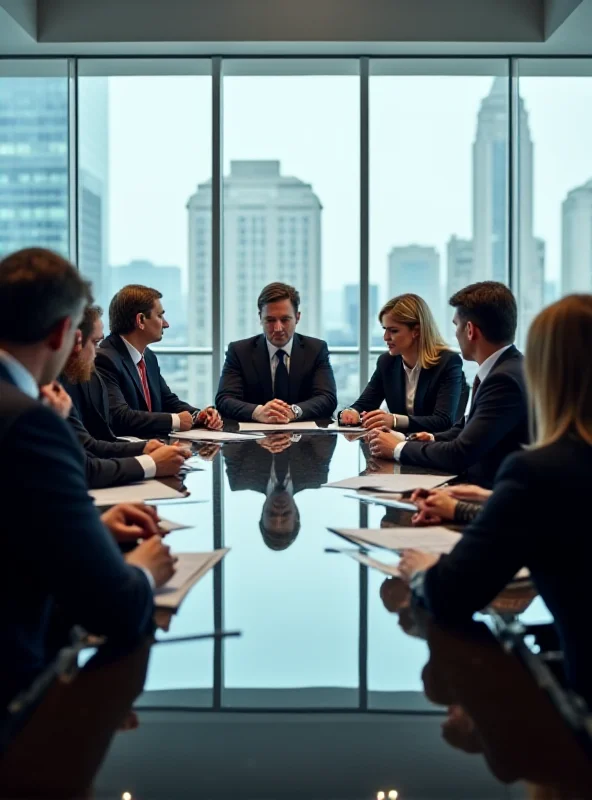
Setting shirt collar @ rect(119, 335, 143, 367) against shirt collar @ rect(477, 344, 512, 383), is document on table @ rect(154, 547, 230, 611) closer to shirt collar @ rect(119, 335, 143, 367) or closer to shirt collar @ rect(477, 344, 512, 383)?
shirt collar @ rect(477, 344, 512, 383)

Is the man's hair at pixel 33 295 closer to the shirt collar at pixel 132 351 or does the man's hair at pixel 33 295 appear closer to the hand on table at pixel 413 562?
the hand on table at pixel 413 562

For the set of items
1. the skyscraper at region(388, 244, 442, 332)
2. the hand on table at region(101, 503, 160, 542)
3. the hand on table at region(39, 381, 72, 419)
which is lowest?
the hand on table at region(101, 503, 160, 542)

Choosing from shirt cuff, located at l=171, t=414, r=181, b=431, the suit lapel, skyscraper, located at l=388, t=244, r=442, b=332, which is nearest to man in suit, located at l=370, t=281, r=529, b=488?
shirt cuff, located at l=171, t=414, r=181, b=431

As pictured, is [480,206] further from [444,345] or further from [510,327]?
[510,327]

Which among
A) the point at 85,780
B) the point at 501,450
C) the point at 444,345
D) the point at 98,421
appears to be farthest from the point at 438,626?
the point at 444,345

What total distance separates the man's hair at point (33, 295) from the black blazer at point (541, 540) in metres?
0.72

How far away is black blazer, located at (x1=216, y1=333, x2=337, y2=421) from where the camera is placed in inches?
208

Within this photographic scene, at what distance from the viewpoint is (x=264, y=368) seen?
17.5ft

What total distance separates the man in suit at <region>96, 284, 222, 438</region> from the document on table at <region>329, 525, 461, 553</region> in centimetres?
233

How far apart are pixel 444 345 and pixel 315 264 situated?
121 inches

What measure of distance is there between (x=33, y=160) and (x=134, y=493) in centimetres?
576

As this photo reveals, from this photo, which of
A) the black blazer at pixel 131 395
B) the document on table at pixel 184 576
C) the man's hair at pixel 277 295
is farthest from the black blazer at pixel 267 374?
the document on table at pixel 184 576

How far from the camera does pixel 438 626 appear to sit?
1.43m

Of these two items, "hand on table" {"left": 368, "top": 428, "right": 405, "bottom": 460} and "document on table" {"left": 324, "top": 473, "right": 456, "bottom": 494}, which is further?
"hand on table" {"left": 368, "top": 428, "right": 405, "bottom": 460}
